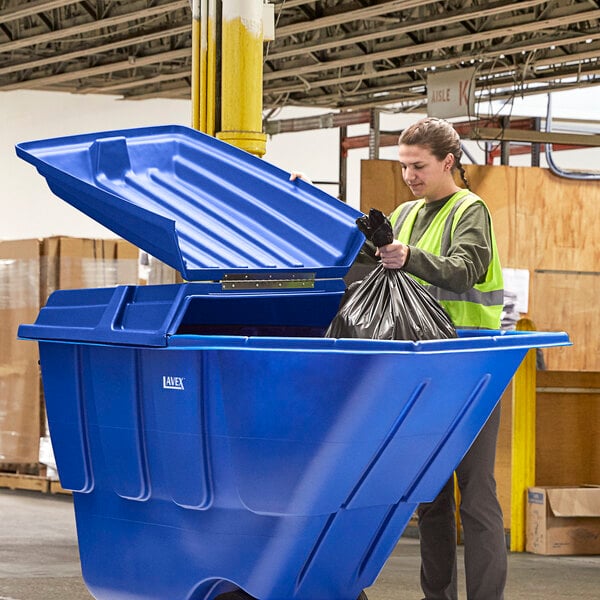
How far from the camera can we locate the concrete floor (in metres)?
5.58

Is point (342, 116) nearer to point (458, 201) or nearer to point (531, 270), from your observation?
point (531, 270)

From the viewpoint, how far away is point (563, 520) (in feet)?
23.2

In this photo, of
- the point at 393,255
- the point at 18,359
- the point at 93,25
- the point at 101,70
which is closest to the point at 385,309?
the point at 393,255

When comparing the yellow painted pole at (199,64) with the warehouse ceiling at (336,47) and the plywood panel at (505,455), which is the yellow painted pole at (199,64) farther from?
the warehouse ceiling at (336,47)

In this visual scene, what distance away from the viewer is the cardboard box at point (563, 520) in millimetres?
6996

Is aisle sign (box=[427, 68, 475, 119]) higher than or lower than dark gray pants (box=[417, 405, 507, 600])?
higher

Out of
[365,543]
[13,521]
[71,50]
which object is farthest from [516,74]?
[365,543]

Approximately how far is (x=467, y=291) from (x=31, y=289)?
5698 millimetres

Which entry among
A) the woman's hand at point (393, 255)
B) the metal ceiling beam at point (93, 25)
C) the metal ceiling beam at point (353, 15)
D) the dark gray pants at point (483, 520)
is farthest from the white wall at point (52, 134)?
the woman's hand at point (393, 255)

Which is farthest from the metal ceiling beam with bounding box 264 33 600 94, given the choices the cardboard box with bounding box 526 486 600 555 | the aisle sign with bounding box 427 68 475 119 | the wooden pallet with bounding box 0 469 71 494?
the wooden pallet with bounding box 0 469 71 494

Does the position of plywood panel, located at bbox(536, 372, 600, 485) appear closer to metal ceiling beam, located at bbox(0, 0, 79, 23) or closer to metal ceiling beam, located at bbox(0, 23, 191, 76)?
metal ceiling beam, located at bbox(0, 23, 191, 76)

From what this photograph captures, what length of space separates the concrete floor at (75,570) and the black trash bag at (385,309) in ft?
7.83

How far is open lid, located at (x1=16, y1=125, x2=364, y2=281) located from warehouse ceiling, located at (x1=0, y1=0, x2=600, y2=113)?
5.63m

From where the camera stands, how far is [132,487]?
3439 mm
